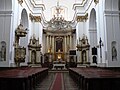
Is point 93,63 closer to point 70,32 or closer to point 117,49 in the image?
point 117,49

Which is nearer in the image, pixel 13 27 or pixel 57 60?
pixel 13 27

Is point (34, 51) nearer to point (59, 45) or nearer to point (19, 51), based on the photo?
point (59, 45)

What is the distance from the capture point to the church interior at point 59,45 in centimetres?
564

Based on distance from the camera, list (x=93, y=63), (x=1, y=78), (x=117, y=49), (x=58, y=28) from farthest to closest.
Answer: (x=58, y=28) → (x=93, y=63) → (x=117, y=49) → (x=1, y=78)

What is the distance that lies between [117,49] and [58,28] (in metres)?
14.8

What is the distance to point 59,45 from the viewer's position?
25.6 metres

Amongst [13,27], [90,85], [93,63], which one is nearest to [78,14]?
[93,63]

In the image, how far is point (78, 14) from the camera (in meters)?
20.9

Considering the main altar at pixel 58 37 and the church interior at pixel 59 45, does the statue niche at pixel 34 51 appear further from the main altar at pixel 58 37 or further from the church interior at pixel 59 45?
the main altar at pixel 58 37

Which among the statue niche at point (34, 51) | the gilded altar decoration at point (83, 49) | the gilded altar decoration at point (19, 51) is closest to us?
the gilded altar decoration at point (19, 51)

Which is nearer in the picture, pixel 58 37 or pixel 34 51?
pixel 34 51

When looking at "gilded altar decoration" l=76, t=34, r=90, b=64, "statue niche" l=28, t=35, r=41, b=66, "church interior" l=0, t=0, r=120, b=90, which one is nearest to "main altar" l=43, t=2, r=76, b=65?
"church interior" l=0, t=0, r=120, b=90

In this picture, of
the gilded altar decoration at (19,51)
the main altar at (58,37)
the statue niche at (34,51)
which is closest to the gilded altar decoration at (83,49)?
the statue niche at (34,51)

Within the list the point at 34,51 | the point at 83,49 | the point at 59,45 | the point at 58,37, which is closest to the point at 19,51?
the point at 34,51
